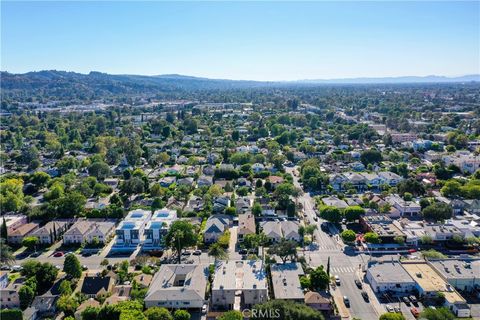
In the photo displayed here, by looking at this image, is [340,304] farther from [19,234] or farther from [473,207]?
[19,234]

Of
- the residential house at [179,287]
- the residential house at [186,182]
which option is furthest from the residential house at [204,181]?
the residential house at [179,287]

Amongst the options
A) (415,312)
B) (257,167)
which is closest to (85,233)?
(415,312)

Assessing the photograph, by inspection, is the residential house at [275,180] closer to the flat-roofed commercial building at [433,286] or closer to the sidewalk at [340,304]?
the flat-roofed commercial building at [433,286]

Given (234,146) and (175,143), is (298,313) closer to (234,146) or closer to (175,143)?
(234,146)

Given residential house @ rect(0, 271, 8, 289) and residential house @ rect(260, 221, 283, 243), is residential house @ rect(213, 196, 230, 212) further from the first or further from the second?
residential house @ rect(0, 271, 8, 289)

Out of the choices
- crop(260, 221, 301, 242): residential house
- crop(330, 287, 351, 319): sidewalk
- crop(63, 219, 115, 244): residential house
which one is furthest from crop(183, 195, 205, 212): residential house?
crop(330, 287, 351, 319): sidewalk

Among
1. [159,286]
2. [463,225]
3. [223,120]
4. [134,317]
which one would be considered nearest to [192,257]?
[159,286]
